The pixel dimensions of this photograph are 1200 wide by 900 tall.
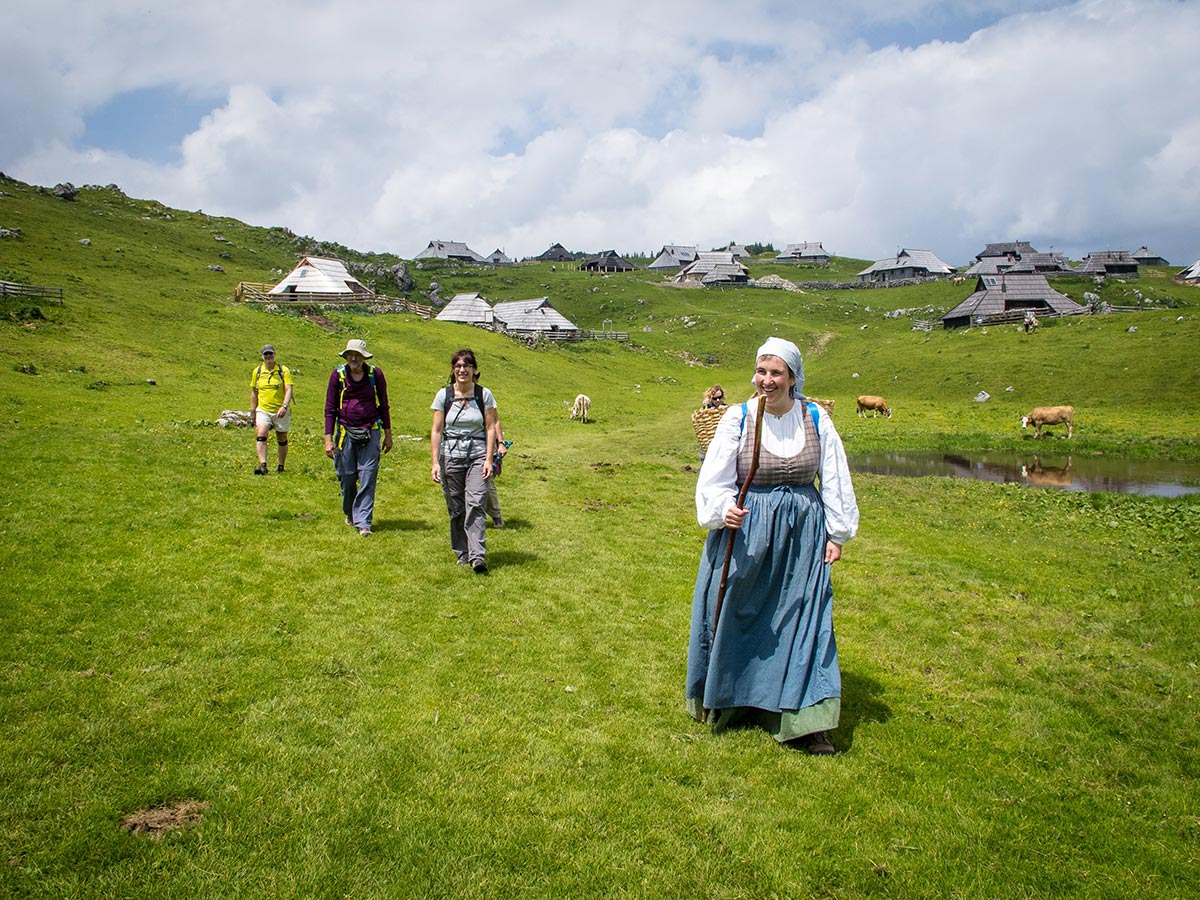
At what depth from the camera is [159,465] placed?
50.1 feet

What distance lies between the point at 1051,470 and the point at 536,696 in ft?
80.8

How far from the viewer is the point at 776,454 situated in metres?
6.41

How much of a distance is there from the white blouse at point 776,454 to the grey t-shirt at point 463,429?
503 centimetres

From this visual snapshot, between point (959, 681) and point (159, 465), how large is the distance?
15.6 m

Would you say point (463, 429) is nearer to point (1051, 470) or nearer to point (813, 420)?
point (813, 420)

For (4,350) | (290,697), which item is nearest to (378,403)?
(290,697)

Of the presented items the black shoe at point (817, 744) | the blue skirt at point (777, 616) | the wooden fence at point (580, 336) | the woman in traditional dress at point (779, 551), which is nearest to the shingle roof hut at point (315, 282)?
the wooden fence at point (580, 336)

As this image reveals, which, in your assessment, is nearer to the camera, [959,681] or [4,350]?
[959,681]

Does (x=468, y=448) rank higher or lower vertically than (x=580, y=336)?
lower

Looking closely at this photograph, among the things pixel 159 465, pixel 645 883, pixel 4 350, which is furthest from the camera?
pixel 4 350

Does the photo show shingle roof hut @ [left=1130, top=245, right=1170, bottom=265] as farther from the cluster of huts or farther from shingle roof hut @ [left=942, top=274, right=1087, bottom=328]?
shingle roof hut @ [left=942, top=274, right=1087, bottom=328]

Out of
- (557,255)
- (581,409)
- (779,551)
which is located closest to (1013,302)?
(581,409)

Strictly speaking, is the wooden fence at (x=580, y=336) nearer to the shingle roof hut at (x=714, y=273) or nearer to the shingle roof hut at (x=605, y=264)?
the shingle roof hut at (x=714, y=273)

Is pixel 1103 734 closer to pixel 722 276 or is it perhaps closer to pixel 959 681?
pixel 959 681
